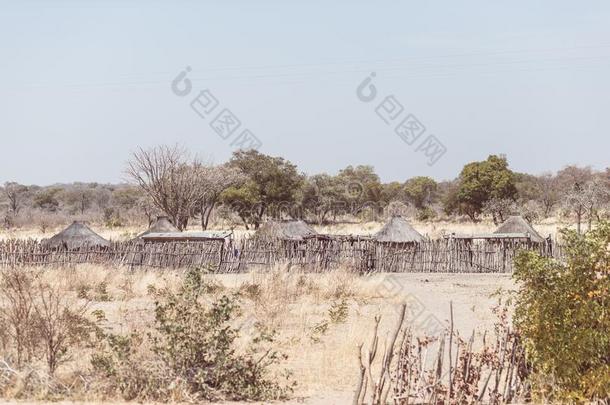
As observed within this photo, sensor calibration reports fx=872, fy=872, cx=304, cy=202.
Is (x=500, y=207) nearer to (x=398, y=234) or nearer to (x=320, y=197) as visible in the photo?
(x=320, y=197)

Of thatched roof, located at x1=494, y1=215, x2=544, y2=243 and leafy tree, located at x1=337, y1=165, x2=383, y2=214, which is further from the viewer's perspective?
leafy tree, located at x1=337, y1=165, x2=383, y2=214

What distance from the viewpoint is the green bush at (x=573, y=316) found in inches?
292

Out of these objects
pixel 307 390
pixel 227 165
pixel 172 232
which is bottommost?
pixel 307 390

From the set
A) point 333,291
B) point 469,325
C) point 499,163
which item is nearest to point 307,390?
point 469,325

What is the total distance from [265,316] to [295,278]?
4325 mm

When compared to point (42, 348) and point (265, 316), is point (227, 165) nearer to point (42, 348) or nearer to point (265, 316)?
point (265, 316)

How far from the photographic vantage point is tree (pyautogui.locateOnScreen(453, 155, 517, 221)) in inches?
1820

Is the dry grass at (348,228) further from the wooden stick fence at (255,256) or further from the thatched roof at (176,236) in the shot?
the wooden stick fence at (255,256)

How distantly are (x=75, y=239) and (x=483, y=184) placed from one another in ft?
91.6

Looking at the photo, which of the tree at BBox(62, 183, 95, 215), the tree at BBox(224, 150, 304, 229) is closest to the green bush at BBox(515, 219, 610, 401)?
the tree at BBox(224, 150, 304, 229)

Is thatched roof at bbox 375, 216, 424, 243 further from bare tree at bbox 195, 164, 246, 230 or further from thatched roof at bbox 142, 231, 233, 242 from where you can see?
bare tree at bbox 195, 164, 246, 230

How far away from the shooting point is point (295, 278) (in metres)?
18.2

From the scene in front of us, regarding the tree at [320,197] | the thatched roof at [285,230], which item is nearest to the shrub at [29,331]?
the thatched roof at [285,230]

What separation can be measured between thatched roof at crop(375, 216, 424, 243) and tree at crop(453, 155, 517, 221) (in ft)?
68.7
